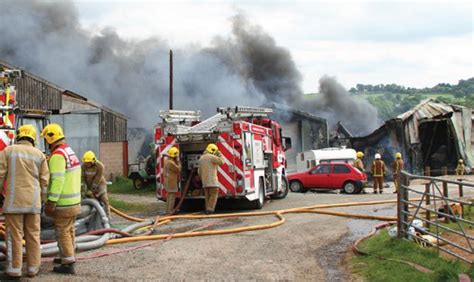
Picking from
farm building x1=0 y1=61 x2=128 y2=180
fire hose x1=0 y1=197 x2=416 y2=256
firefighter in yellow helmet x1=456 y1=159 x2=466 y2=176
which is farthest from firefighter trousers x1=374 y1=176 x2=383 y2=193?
farm building x1=0 y1=61 x2=128 y2=180

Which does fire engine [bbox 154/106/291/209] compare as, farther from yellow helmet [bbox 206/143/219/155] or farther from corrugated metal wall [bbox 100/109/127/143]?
corrugated metal wall [bbox 100/109/127/143]

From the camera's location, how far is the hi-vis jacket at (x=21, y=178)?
6066 mm

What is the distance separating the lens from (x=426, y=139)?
31094mm

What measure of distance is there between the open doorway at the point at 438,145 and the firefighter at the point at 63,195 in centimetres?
2602

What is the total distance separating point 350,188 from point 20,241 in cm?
1672

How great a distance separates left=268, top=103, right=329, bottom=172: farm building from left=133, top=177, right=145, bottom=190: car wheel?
48.8 ft

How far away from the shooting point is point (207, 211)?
12695 mm

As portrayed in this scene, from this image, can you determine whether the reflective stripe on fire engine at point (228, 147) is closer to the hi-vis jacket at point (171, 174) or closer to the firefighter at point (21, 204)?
the hi-vis jacket at point (171, 174)

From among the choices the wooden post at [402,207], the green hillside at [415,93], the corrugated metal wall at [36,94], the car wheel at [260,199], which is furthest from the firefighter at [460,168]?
the green hillside at [415,93]

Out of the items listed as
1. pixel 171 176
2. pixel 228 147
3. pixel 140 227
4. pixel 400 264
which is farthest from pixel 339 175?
pixel 400 264

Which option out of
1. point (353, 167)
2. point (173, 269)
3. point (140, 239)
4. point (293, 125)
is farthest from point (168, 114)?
point (293, 125)

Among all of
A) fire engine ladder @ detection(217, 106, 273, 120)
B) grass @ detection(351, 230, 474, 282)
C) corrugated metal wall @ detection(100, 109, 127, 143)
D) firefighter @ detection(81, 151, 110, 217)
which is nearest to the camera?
grass @ detection(351, 230, 474, 282)

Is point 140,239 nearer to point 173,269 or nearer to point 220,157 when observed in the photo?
point 173,269

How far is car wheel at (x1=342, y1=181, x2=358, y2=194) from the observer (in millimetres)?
21377
